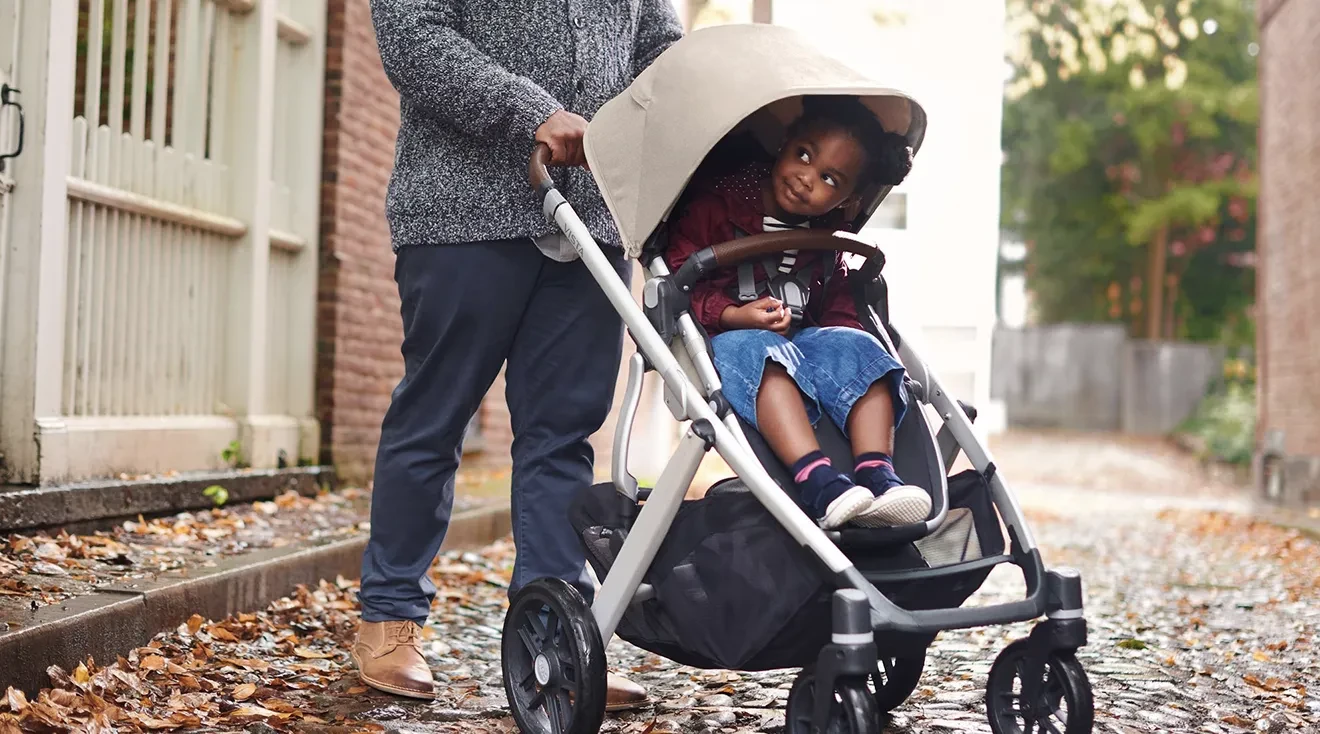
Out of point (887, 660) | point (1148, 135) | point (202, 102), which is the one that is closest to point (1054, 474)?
point (1148, 135)

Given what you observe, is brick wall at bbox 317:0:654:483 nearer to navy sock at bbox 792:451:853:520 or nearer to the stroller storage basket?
the stroller storage basket

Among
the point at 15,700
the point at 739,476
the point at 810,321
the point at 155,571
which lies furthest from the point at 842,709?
the point at 155,571

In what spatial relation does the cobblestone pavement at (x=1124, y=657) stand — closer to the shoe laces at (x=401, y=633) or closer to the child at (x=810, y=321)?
the shoe laces at (x=401, y=633)

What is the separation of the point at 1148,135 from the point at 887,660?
21.9 m

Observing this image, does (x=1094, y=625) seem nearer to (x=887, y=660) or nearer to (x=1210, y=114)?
(x=887, y=660)

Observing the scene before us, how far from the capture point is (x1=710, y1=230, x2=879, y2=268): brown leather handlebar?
296cm

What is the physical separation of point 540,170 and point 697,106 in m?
0.47

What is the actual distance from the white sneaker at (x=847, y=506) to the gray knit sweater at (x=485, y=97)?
1234 millimetres

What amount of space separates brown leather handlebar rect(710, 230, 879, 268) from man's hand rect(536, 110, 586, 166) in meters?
0.54

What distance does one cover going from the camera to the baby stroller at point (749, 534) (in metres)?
2.67

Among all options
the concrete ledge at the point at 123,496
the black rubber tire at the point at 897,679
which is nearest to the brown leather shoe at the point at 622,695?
the black rubber tire at the point at 897,679

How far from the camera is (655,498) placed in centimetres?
294

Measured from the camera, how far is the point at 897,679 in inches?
133

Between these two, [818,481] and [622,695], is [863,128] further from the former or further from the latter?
[622,695]
